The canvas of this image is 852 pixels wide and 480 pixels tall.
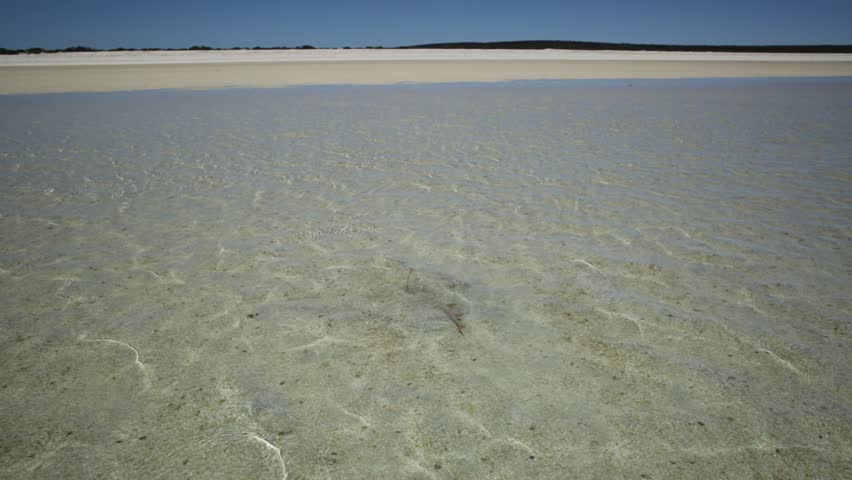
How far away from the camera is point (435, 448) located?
1840mm

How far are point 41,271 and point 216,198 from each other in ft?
5.98

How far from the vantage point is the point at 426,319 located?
2.76 metres

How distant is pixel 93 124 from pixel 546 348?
34.8 ft

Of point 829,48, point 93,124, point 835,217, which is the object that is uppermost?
point 829,48

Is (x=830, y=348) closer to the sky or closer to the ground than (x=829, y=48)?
closer to the ground

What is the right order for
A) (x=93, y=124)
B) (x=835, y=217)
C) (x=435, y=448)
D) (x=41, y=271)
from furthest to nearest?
(x=93, y=124)
(x=835, y=217)
(x=41, y=271)
(x=435, y=448)

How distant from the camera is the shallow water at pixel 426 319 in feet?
6.05

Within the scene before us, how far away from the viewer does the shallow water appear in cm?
184

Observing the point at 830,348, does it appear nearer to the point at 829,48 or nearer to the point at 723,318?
the point at 723,318

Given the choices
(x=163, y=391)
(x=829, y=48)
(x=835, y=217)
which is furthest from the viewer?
(x=829, y=48)

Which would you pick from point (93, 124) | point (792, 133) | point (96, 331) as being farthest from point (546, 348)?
point (93, 124)

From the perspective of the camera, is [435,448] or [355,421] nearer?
[435,448]

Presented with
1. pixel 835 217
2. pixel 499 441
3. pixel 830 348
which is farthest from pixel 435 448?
pixel 835 217

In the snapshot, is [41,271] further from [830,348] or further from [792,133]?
[792,133]
